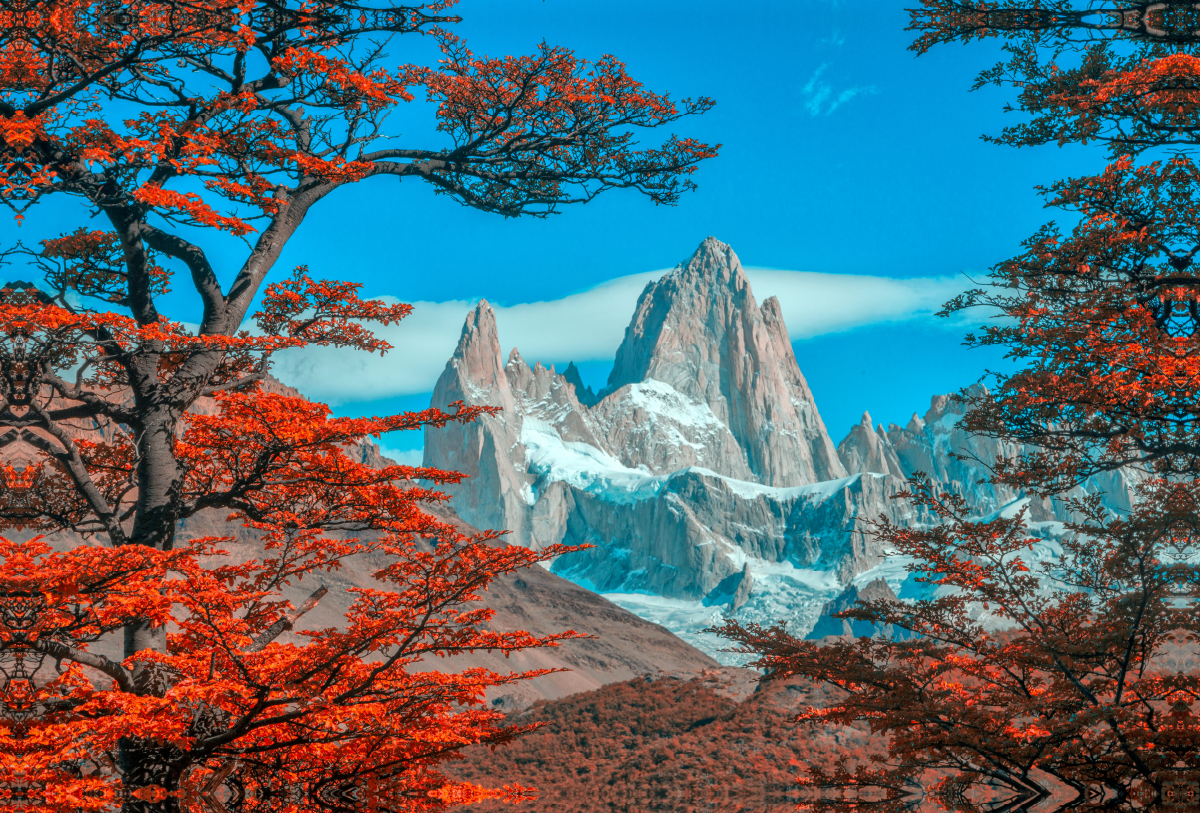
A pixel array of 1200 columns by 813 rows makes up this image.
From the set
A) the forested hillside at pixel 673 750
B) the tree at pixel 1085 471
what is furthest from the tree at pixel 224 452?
the forested hillside at pixel 673 750

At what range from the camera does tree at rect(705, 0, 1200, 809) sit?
31.3ft

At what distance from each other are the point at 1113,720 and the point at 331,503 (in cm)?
961

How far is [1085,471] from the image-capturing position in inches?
466

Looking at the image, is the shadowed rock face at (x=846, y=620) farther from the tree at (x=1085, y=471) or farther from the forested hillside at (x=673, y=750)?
the tree at (x=1085, y=471)

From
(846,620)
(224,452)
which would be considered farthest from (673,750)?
(846,620)

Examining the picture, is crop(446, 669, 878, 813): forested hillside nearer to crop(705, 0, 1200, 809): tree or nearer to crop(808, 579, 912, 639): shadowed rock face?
crop(705, 0, 1200, 809): tree

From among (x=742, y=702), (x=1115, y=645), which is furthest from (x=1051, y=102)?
(x=742, y=702)

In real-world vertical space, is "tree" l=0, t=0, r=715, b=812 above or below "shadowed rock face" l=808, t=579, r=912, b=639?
above

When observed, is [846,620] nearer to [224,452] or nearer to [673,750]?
[673,750]

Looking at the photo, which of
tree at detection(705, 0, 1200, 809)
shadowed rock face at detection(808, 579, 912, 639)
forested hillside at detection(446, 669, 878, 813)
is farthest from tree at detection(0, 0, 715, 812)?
shadowed rock face at detection(808, 579, 912, 639)

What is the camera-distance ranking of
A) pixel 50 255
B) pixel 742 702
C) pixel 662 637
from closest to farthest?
pixel 50 255 → pixel 742 702 → pixel 662 637

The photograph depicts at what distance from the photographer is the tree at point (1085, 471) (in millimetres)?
9539

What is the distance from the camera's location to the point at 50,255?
34.8 feet

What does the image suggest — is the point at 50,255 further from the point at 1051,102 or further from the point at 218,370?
the point at 1051,102
